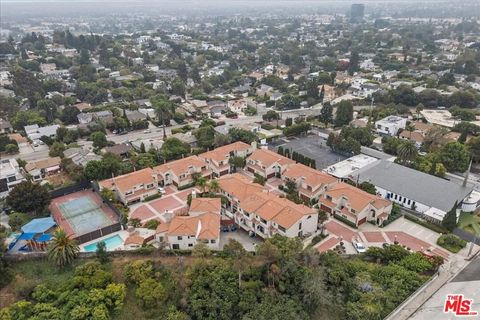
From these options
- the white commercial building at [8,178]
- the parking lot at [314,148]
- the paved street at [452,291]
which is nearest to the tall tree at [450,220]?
the paved street at [452,291]

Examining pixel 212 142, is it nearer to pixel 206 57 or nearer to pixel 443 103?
pixel 443 103

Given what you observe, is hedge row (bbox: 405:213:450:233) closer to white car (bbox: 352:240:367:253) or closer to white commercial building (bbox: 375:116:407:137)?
white car (bbox: 352:240:367:253)

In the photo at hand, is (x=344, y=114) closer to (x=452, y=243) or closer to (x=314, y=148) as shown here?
(x=314, y=148)

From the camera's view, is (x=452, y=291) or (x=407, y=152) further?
(x=407, y=152)

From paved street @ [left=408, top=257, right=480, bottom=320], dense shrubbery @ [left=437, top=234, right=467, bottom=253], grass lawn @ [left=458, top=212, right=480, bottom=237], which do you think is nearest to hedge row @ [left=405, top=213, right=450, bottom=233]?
dense shrubbery @ [left=437, top=234, right=467, bottom=253]

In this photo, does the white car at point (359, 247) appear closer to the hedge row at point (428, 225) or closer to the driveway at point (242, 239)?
the hedge row at point (428, 225)

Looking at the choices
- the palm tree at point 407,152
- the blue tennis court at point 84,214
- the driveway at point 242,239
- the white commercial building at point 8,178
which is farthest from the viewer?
the palm tree at point 407,152

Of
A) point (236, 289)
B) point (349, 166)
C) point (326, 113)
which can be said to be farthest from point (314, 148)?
point (236, 289)
